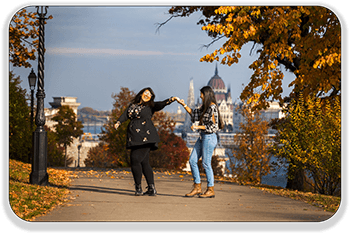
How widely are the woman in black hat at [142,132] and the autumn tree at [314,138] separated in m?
4.18

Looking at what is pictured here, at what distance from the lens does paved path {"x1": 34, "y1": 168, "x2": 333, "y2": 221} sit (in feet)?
19.7

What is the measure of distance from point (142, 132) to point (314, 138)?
488 centimetres

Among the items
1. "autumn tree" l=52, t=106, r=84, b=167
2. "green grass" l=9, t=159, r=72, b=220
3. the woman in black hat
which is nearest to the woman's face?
the woman in black hat

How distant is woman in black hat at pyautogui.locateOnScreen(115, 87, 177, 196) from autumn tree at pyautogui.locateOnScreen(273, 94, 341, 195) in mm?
4182

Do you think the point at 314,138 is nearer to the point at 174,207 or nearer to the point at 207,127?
the point at 207,127

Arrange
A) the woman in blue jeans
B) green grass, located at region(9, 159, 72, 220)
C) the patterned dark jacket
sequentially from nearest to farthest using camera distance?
green grass, located at region(9, 159, 72, 220) < the woman in blue jeans < the patterned dark jacket

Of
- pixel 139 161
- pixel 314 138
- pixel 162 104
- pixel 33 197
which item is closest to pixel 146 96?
pixel 162 104

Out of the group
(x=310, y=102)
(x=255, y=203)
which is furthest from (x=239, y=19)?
(x=255, y=203)

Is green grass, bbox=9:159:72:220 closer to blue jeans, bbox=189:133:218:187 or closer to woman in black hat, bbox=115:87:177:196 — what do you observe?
woman in black hat, bbox=115:87:177:196

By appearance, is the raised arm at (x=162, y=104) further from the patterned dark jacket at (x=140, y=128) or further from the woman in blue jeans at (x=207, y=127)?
the woman in blue jeans at (x=207, y=127)

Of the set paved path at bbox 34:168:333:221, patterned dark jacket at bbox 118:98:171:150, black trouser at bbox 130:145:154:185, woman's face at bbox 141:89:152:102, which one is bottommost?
paved path at bbox 34:168:333:221
